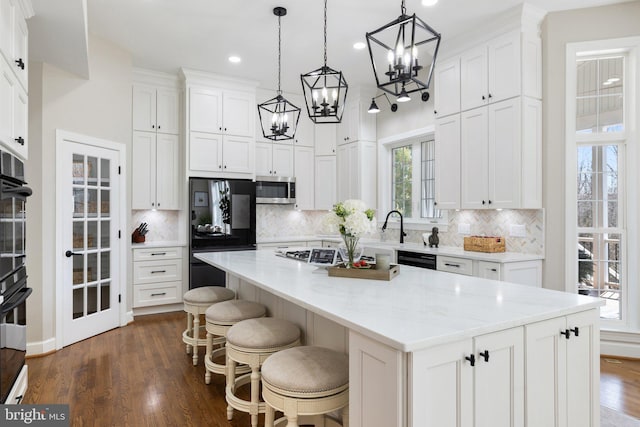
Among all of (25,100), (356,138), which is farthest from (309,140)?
(25,100)

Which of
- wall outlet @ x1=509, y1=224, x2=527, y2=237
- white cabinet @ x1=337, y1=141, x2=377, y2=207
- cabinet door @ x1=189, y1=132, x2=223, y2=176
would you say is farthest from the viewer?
white cabinet @ x1=337, y1=141, x2=377, y2=207

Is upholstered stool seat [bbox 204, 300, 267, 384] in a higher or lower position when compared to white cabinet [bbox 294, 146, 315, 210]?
lower

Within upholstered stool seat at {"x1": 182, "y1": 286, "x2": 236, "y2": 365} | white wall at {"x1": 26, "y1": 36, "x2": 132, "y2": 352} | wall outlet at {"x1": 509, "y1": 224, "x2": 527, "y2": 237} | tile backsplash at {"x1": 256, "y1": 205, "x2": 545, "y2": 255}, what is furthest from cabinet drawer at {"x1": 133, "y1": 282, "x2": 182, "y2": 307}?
wall outlet at {"x1": 509, "y1": 224, "x2": 527, "y2": 237}

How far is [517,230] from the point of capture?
3893 mm

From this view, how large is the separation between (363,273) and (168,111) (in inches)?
159

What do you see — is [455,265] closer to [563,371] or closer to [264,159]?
[563,371]

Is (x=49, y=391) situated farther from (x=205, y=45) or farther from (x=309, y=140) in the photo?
(x=309, y=140)

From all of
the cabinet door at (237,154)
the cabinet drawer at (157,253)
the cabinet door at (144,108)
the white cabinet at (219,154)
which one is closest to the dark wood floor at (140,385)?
the cabinet drawer at (157,253)

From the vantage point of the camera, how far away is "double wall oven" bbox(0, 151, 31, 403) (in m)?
2.12

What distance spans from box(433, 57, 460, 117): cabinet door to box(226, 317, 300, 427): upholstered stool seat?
121 inches

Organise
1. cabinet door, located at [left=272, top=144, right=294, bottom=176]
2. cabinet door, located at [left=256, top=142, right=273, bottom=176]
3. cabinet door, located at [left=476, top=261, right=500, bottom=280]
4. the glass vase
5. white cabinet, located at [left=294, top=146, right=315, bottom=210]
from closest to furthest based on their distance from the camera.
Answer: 1. the glass vase
2. cabinet door, located at [left=476, top=261, right=500, bottom=280]
3. cabinet door, located at [left=256, top=142, right=273, bottom=176]
4. cabinet door, located at [left=272, top=144, right=294, bottom=176]
5. white cabinet, located at [left=294, top=146, right=315, bottom=210]

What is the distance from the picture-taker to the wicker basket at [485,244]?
3.87 m

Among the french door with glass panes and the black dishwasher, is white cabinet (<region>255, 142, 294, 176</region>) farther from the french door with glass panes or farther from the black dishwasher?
the black dishwasher

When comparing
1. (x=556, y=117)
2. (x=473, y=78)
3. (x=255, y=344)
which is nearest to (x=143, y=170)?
(x=255, y=344)
